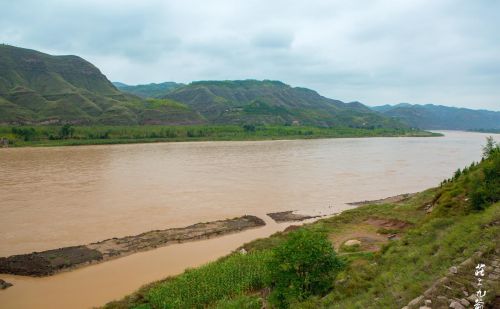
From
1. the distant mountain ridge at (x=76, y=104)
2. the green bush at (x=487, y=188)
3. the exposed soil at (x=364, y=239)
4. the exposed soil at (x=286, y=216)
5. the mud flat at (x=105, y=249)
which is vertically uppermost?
the distant mountain ridge at (x=76, y=104)

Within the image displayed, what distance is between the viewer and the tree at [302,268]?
11742mm

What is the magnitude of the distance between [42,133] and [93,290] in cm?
8849

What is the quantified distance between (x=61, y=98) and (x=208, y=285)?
148113 mm

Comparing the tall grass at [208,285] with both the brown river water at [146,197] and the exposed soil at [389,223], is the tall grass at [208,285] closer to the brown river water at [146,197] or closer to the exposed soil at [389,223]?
the brown river water at [146,197]

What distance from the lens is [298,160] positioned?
64.9 metres

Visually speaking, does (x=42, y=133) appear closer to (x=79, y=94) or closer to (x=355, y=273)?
(x=79, y=94)

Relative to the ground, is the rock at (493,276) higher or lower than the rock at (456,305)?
higher

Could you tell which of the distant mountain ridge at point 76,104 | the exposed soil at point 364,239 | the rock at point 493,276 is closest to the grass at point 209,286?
the exposed soil at point 364,239

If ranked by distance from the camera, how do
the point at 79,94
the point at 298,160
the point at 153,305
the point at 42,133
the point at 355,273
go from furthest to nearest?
1. the point at 79,94
2. the point at 42,133
3. the point at 298,160
4. the point at 153,305
5. the point at 355,273

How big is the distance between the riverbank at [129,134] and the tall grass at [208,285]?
7974cm

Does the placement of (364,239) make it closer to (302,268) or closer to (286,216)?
(302,268)

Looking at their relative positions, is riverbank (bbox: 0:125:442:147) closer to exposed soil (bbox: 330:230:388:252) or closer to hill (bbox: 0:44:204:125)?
hill (bbox: 0:44:204:125)

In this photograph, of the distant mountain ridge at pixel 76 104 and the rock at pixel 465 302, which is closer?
the rock at pixel 465 302

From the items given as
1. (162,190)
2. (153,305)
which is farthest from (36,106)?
(153,305)
